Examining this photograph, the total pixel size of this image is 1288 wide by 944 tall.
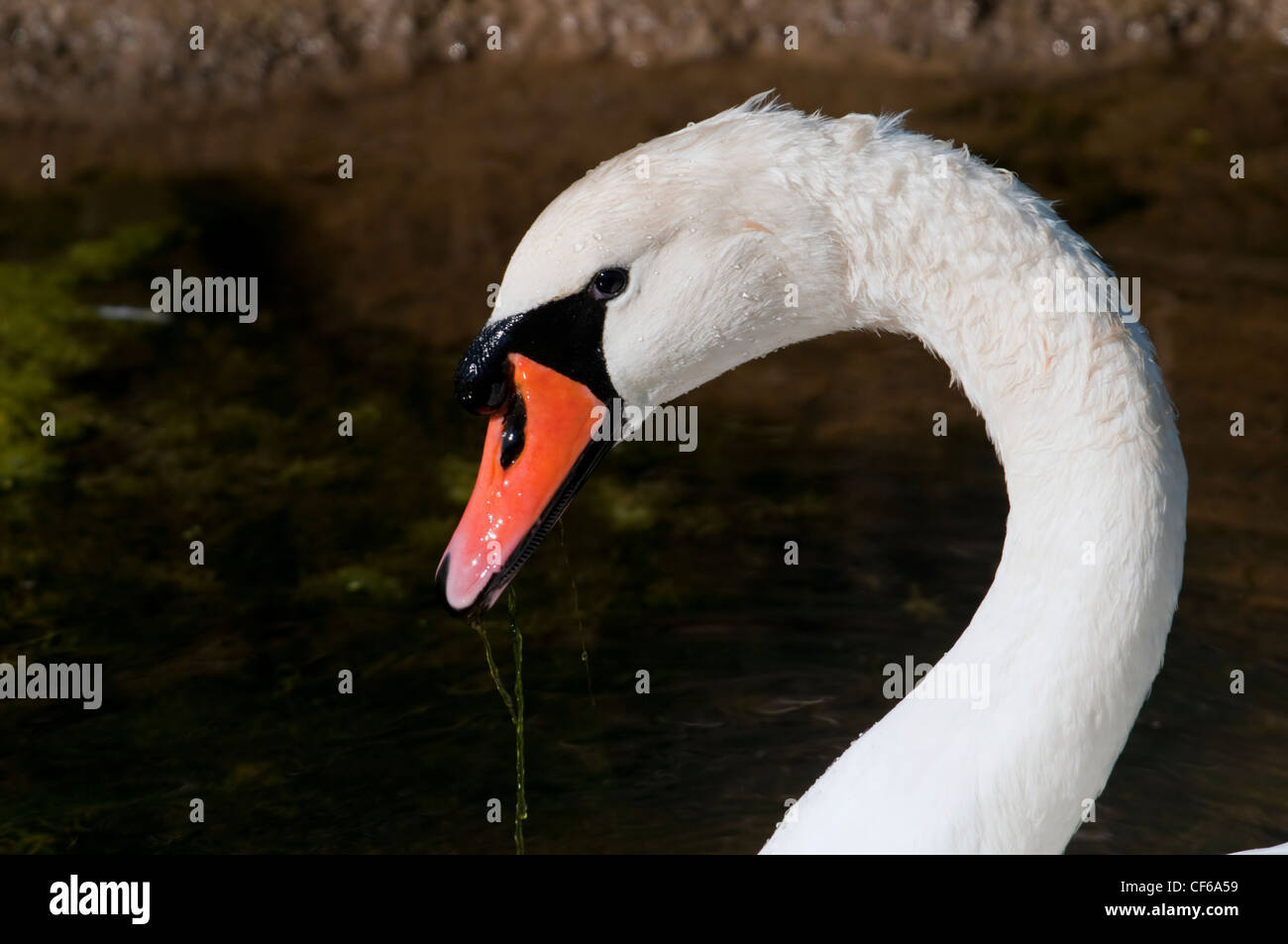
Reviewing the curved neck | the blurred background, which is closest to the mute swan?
the curved neck

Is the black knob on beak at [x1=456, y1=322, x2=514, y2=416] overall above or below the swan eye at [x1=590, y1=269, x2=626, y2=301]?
below

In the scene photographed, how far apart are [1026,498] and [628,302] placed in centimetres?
79

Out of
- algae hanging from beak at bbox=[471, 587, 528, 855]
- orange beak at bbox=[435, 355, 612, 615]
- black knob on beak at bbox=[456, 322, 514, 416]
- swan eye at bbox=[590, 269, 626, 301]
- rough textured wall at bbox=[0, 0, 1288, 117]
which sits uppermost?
rough textured wall at bbox=[0, 0, 1288, 117]

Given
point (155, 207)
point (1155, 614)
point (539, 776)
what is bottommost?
point (539, 776)

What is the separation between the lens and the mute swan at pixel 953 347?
2.93 meters

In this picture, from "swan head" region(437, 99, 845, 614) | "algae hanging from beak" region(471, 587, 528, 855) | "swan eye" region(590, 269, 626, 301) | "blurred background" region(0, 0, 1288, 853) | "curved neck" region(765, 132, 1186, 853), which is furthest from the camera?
"blurred background" region(0, 0, 1288, 853)

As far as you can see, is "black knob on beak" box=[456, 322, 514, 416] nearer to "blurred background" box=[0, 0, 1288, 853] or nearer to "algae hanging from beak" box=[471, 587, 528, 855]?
"algae hanging from beak" box=[471, 587, 528, 855]

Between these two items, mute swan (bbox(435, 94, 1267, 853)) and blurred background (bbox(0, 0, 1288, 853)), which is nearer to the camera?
mute swan (bbox(435, 94, 1267, 853))

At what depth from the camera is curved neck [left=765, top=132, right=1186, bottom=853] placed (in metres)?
2.92

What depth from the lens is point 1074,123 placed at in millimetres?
8406
